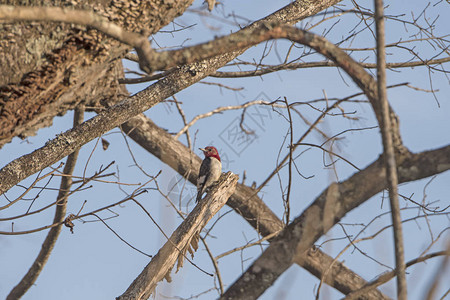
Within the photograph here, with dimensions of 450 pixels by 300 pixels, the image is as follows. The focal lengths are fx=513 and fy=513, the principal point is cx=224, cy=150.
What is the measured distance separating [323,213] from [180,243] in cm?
170

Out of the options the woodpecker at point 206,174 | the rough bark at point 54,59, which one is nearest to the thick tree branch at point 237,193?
the woodpecker at point 206,174

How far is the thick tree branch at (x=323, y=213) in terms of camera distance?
1.64m

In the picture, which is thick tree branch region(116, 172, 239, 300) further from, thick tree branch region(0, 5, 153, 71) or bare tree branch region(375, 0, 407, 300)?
bare tree branch region(375, 0, 407, 300)

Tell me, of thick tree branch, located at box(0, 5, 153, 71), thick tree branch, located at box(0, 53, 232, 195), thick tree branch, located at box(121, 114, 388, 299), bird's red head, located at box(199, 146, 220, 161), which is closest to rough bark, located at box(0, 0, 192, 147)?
thick tree branch, located at box(0, 5, 153, 71)

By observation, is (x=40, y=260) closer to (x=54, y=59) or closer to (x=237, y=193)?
(x=237, y=193)

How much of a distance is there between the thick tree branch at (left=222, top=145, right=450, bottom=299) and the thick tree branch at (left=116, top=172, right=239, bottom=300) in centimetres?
108

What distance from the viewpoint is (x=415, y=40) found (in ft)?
13.5

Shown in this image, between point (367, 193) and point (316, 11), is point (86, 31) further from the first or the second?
point (316, 11)

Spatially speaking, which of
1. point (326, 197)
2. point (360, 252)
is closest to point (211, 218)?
point (360, 252)

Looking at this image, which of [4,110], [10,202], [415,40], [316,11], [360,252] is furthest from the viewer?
[415,40]

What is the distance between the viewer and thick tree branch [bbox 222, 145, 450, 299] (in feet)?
5.38

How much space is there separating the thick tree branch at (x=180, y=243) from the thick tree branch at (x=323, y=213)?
108 cm

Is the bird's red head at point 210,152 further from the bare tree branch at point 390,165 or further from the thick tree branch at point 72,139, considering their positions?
the bare tree branch at point 390,165

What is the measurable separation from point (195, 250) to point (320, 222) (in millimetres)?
1938
